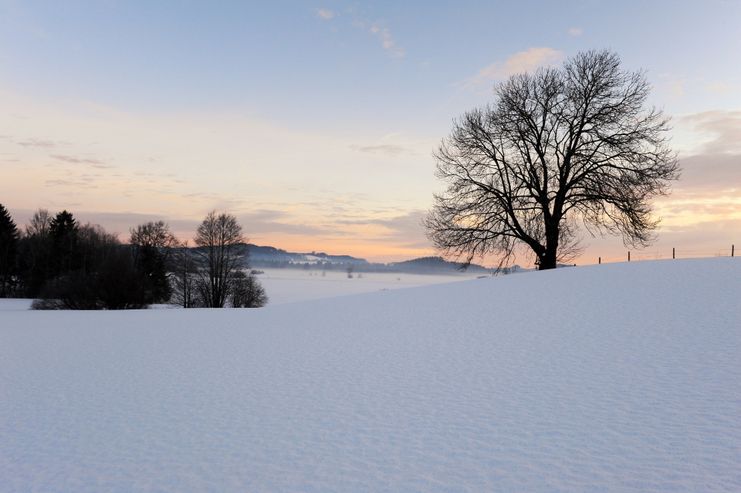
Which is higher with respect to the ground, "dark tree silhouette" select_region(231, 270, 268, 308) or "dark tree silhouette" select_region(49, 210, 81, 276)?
"dark tree silhouette" select_region(49, 210, 81, 276)

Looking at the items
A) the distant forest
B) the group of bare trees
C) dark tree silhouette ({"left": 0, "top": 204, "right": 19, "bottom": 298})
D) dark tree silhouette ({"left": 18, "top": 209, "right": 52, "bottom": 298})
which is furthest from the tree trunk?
dark tree silhouette ({"left": 0, "top": 204, "right": 19, "bottom": 298})

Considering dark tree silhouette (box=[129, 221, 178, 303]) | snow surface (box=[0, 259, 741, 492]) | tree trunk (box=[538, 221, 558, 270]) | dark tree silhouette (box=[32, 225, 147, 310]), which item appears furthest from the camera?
dark tree silhouette (box=[129, 221, 178, 303])

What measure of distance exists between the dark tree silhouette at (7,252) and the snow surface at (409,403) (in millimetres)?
51470

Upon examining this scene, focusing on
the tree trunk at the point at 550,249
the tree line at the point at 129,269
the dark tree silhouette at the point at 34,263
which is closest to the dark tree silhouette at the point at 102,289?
the tree line at the point at 129,269

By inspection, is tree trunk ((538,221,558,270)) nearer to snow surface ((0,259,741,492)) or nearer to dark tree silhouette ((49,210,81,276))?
snow surface ((0,259,741,492))

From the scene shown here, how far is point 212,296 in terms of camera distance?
1734 inches

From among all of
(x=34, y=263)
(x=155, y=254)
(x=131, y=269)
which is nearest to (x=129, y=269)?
(x=131, y=269)

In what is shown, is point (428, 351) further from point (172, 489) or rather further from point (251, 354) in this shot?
point (172, 489)

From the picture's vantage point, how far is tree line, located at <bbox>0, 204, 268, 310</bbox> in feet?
121

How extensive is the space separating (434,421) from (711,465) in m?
3.25

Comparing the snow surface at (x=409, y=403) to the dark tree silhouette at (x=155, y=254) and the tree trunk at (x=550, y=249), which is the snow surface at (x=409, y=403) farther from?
the dark tree silhouette at (x=155, y=254)

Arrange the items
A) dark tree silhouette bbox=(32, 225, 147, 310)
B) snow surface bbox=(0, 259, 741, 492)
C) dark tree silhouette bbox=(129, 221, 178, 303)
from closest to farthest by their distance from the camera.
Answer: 1. snow surface bbox=(0, 259, 741, 492)
2. dark tree silhouette bbox=(32, 225, 147, 310)
3. dark tree silhouette bbox=(129, 221, 178, 303)

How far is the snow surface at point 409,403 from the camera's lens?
5293 mm

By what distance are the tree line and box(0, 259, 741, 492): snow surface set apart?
75.5 feet
